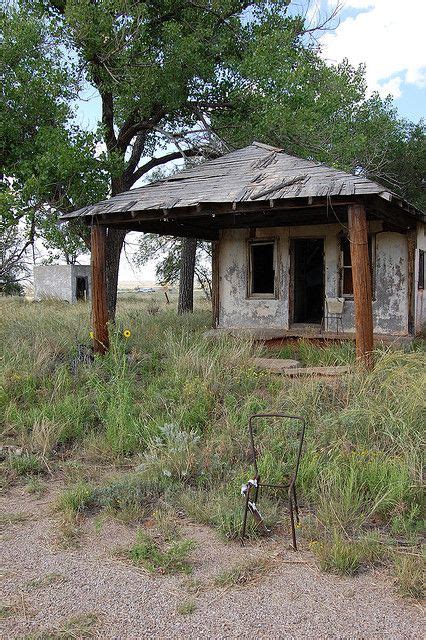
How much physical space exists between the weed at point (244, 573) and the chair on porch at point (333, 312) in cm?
738

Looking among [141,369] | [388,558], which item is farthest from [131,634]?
[141,369]

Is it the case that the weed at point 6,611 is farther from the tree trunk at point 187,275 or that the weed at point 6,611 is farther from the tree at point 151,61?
the tree trunk at point 187,275

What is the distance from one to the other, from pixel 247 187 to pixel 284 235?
3186 millimetres

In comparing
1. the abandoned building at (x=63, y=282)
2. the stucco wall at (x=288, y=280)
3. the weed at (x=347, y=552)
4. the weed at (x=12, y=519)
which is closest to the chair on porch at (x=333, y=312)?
the stucco wall at (x=288, y=280)

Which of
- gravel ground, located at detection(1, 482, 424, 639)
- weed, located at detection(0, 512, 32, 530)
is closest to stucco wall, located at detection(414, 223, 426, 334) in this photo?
gravel ground, located at detection(1, 482, 424, 639)

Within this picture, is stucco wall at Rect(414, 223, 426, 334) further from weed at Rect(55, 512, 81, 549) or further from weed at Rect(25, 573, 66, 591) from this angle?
weed at Rect(25, 573, 66, 591)

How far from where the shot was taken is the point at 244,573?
383 centimetres

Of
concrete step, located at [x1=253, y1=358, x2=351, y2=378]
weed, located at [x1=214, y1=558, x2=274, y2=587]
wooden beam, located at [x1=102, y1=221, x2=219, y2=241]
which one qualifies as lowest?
weed, located at [x1=214, y1=558, x2=274, y2=587]

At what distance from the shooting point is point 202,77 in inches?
526

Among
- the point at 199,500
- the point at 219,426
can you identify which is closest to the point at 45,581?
the point at 199,500

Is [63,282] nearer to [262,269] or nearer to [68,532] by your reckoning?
[262,269]

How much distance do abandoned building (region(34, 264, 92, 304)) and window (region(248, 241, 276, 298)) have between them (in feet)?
42.1

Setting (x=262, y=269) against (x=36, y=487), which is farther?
(x=262, y=269)

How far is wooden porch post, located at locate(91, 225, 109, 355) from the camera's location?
9.27m
